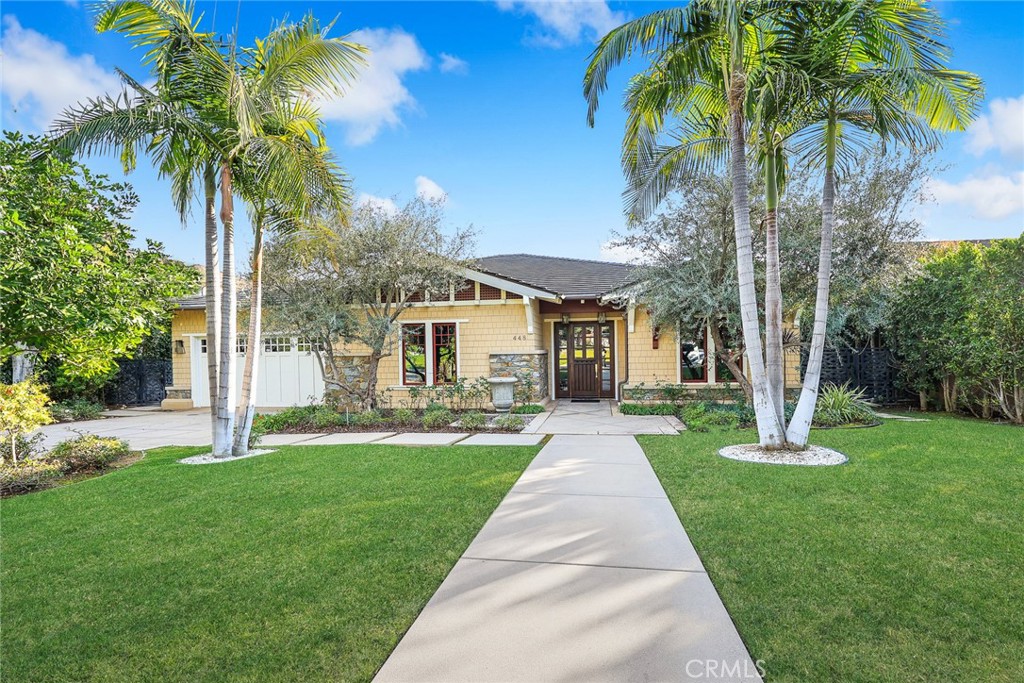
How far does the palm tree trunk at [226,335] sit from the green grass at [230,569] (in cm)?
104

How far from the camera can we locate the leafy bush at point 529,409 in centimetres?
1115

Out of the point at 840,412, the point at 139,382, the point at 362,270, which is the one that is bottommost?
the point at 840,412

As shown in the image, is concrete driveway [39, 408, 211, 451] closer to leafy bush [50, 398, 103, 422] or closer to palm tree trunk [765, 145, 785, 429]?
leafy bush [50, 398, 103, 422]

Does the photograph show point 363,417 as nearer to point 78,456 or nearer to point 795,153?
point 78,456

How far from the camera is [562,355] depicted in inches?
557

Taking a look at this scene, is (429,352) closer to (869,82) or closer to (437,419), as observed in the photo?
(437,419)

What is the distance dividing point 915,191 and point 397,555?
11829 millimetres

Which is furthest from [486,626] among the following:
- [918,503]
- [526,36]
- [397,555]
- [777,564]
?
[526,36]

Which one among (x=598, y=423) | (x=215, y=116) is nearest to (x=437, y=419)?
(x=598, y=423)

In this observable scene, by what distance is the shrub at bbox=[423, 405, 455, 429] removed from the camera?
30.6ft

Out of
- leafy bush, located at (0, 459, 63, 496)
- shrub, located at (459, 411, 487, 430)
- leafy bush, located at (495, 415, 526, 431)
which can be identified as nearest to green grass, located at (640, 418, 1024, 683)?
leafy bush, located at (495, 415, 526, 431)

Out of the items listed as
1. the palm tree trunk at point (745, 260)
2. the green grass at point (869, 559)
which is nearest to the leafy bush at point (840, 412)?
the green grass at point (869, 559)

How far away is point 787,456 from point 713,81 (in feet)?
16.8

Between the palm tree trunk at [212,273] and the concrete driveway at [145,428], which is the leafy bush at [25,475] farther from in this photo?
the palm tree trunk at [212,273]
